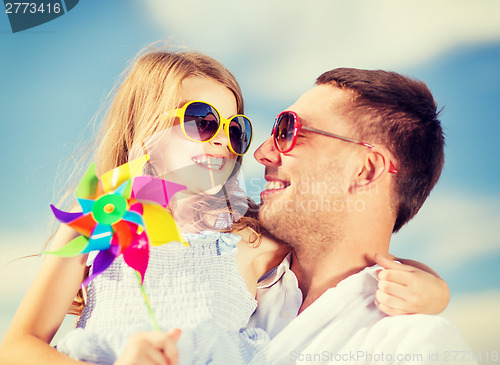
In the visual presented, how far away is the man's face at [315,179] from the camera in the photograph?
259 centimetres

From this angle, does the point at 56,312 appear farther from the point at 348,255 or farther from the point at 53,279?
the point at 348,255

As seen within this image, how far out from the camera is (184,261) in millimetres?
2367

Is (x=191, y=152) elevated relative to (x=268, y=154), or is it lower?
elevated

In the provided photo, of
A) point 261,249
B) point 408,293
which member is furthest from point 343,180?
point 408,293

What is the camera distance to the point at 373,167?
258cm

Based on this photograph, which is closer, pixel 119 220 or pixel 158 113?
pixel 119 220

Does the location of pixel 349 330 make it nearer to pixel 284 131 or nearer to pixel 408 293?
pixel 408 293

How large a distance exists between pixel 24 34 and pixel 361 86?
2598mm

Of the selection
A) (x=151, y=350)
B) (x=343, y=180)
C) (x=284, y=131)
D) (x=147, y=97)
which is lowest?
(x=151, y=350)

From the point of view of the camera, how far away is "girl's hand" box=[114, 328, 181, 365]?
5.61ft

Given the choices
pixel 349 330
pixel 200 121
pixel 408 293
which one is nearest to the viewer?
pixel 408 293

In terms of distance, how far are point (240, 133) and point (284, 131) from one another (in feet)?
0.92

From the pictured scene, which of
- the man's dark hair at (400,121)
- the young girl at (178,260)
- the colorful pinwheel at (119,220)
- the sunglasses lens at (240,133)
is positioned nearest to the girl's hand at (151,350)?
the young girl at (178,260)

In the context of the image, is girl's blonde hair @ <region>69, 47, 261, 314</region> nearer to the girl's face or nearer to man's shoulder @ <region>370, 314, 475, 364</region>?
the girl's face
